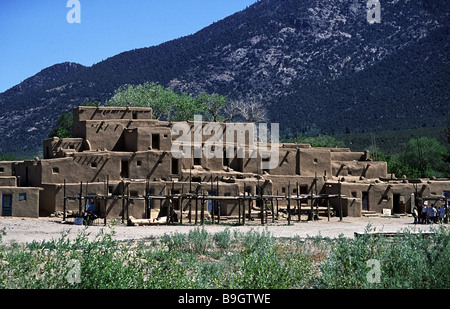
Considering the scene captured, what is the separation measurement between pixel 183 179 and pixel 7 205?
9629 millimetres

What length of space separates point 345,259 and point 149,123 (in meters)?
25.7

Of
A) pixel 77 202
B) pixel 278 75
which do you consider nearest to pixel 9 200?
pixel 77 202

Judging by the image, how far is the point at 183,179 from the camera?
35.1m

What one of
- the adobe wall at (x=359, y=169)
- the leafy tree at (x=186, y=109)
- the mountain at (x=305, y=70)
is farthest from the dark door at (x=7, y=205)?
the mountain at (x=305, y=70)

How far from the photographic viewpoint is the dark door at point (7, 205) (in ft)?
101

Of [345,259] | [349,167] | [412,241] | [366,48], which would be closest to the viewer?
[345,259]

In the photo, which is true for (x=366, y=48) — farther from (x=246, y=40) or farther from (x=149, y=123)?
(x=149, y=123)

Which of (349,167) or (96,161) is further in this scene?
(349,167)

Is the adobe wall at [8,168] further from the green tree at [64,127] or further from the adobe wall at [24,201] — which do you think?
the green tree at [64,127]

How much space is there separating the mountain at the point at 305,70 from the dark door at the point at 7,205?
69914 mm

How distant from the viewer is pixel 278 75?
12331 cm

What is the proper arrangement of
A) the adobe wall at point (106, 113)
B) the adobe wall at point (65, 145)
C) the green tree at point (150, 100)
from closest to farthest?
the adobe wall at point (65, 145)
the adobe wall at point (106, 113)
the green tree at point (150, 100)

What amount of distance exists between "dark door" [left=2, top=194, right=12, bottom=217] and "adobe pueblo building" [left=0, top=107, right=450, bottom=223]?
5cm
